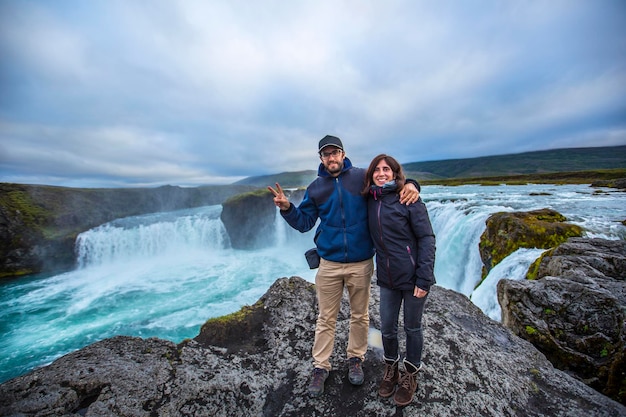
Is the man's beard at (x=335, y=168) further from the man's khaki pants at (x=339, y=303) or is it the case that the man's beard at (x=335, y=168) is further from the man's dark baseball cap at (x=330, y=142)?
the man's khaki pants at (x=339, y=303)

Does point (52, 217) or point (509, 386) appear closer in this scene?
point (509, 386)

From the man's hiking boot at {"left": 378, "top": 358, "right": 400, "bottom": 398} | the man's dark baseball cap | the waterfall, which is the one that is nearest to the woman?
the man's hiking boot at {"left": 378, "top": 358, "right": 400, "bottom": 398}

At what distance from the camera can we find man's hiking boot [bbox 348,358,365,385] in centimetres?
338

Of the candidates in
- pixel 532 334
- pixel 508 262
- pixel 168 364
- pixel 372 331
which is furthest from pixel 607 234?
pixel 168 364

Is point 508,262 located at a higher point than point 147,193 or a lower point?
lower

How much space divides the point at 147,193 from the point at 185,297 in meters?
46.1

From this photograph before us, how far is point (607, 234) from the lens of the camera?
10211mm

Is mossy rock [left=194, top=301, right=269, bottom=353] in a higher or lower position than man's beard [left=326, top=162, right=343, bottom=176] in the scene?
lower

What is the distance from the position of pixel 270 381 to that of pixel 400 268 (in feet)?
7.56

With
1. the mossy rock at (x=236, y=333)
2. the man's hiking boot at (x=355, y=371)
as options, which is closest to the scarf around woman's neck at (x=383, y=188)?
the man's hiking boot at (x=355, y=371)

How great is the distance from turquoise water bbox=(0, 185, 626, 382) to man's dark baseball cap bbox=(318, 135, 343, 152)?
804cm

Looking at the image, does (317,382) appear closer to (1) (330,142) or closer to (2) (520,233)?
(1) (330,142)

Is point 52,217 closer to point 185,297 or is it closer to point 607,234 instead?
point 185,297

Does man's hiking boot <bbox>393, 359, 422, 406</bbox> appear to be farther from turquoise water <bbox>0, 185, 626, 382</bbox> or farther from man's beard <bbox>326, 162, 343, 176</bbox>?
turquoise water <bbox>0, 185, 626, 382</bbox>
